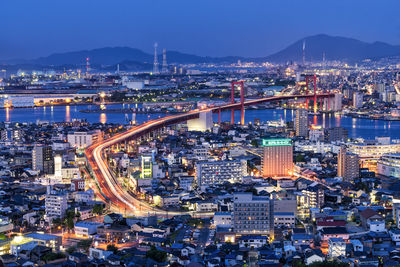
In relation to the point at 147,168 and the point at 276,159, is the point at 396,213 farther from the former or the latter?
the point at 147,168

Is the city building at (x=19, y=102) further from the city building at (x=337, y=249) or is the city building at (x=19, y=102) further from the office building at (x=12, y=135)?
the city building at (x=337, y=249)

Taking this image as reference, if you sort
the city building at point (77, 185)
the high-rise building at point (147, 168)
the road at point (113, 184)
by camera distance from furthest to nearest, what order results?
the high-rise building at point (147, 168), the city building at point (77, 185), the road at point (113, 184)

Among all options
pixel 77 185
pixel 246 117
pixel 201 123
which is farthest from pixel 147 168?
pixel 246 117

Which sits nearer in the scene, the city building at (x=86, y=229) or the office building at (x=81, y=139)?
the city building at (x=86, y=229)

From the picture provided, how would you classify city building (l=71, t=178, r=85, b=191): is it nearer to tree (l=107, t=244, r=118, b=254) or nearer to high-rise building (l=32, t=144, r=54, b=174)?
high-rise building (l=32, t=144, r=54, b=174)

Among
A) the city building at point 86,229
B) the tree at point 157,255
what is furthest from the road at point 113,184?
the tree at point 157,255

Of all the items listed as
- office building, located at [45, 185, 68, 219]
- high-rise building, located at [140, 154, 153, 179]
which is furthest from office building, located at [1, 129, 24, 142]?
office building, located at [45, 185, 68, 219]

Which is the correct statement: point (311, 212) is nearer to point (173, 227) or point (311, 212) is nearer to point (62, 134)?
point (173, 227)
